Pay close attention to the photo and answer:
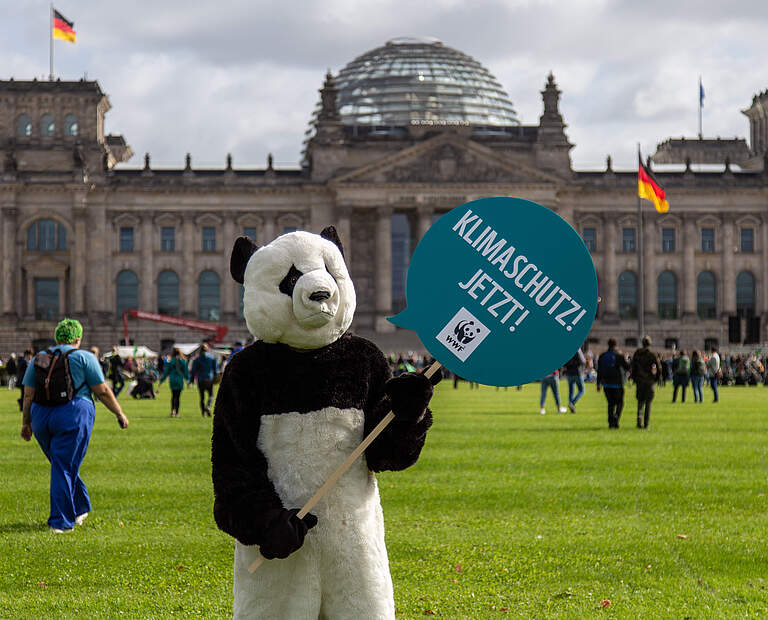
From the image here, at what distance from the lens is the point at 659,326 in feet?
284

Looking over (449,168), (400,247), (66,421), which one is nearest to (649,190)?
(449,168)

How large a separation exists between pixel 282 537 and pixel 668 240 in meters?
86.4

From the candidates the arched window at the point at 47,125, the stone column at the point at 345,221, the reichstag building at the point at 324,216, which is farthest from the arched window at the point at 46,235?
the stone column at the point at 345,221

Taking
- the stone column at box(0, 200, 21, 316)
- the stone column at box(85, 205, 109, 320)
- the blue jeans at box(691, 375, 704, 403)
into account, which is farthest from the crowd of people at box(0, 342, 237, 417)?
the stone column at box(0, 200, 21, 316)

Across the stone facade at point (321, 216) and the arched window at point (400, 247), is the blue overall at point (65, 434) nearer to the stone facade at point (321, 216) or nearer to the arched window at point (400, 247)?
the stone facade at point (321, 216)

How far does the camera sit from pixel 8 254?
84.2 meters

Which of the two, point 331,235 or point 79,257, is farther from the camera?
point 79,257

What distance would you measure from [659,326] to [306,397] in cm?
8341

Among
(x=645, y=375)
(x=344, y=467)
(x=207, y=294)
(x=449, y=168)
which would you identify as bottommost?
(x=645, y=375)

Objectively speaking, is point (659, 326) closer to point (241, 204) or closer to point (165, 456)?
point (241, 204)

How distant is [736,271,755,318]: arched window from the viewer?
290 ft

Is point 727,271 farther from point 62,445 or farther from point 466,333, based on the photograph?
point 466,333

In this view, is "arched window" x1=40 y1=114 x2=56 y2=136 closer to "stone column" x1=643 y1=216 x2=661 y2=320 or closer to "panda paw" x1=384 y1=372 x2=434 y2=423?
"stone column" x1=643 y1=216 x2=661 y2=320

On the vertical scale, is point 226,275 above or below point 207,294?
above
